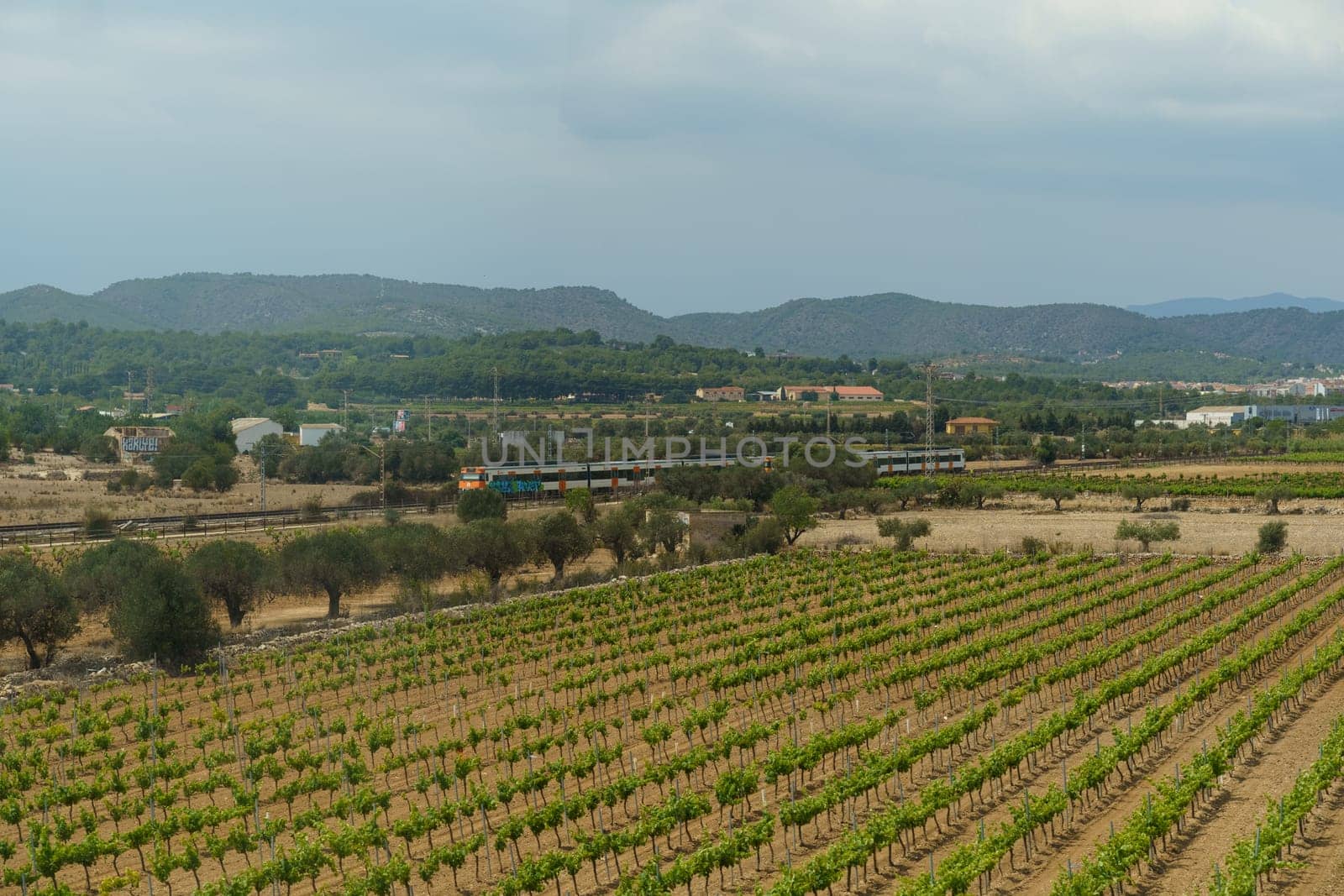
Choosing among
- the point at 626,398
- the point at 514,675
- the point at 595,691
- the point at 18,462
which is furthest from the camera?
the point at 626,398

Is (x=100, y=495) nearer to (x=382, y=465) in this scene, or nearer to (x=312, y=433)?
(x=382, y=465)

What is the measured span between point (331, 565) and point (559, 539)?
10.3 metres

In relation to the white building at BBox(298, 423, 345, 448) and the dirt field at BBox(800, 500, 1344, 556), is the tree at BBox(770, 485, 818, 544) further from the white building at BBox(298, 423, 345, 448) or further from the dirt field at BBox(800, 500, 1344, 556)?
the white building at BBox(298, 423, 345, 448)

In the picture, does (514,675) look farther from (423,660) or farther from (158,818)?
(158,818)

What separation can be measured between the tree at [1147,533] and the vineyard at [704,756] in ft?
50.6

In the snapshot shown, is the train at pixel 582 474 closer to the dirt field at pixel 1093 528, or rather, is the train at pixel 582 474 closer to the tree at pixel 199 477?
the dirt field at pixel 1093 528

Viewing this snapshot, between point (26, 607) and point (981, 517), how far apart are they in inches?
2067

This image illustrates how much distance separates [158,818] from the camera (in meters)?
23.2

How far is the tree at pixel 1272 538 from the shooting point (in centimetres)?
5603

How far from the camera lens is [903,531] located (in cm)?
6191

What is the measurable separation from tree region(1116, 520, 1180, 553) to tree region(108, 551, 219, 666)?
39243 mm

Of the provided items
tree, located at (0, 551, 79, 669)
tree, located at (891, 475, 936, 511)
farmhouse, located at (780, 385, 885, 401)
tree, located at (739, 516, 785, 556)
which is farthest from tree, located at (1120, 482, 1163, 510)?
farmhouse, located at (780, 385, 885, 401)

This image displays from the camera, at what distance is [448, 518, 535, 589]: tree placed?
49.9 m

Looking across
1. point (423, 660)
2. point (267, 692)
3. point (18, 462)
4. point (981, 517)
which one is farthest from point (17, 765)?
point (18, 462)
